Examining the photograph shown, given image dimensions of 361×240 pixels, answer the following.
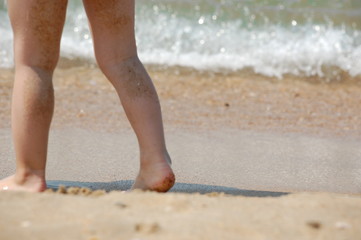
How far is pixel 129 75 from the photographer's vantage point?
2.89m

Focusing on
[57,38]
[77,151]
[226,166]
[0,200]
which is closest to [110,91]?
[77,151]

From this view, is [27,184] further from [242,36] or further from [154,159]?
[242,36]

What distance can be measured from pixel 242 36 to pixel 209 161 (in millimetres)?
4563

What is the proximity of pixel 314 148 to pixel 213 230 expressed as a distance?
7.35ft

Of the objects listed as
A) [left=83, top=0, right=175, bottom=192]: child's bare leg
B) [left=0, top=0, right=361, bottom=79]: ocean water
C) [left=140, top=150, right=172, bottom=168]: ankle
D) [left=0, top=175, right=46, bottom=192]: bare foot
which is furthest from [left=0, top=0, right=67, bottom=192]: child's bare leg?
[left=0, top=0, right=361, bottom=79]: ocean water

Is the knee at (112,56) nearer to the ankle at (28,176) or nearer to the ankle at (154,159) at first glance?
the ankle at (154,159)

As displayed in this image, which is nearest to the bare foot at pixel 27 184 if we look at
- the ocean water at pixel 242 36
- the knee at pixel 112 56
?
the knee at pixel 112 56

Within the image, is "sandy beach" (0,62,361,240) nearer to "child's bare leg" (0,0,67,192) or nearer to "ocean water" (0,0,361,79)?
"child's bare leg" (0,0,67,192)

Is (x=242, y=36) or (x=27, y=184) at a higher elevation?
(x=242, y=36)

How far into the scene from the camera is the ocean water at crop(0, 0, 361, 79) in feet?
24.3

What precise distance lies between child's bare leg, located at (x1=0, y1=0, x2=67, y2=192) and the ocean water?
4099 mm

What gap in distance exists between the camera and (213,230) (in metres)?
2.00

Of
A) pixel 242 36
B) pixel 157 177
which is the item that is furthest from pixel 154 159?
pixel 242 36

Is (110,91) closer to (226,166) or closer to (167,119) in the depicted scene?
(167,119)
